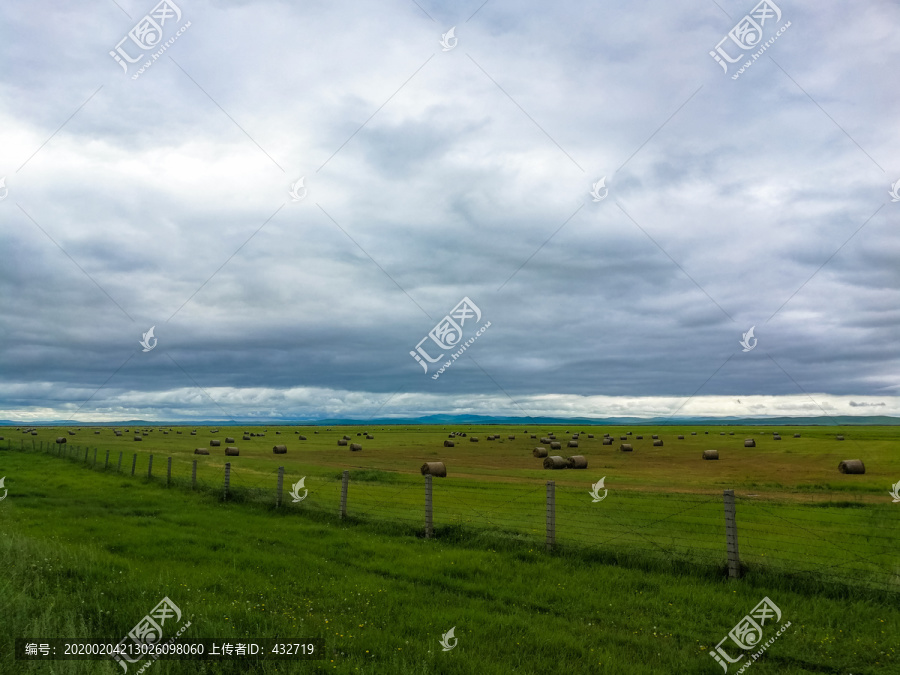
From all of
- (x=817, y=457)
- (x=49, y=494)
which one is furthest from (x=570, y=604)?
(x=817, y=457)

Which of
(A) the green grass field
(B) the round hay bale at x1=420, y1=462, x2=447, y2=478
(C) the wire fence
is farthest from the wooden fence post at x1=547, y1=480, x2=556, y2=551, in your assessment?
(B) the round hay bale at x1=420, y1=462, x2=447, y2=478

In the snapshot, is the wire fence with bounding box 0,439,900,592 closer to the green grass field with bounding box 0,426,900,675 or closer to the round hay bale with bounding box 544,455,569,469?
the green grass field with bounding box 0,426,900,675

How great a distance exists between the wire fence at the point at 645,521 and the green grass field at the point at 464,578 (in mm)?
118

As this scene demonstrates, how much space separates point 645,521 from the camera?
784 inches

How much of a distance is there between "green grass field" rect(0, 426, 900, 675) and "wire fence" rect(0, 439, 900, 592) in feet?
0.39

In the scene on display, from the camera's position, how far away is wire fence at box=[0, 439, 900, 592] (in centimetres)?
1361

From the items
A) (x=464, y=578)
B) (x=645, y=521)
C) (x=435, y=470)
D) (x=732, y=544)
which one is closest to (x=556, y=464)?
(x=435, y=470)

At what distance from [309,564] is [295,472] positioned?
28418 millimetres

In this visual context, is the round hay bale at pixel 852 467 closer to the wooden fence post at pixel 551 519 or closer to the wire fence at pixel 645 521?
the wire fence at pixel 645 521

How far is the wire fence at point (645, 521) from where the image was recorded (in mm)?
13609

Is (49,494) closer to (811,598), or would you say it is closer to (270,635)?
(270,635)

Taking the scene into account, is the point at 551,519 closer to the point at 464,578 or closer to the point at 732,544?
the point at 464,578

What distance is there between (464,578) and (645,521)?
931cm

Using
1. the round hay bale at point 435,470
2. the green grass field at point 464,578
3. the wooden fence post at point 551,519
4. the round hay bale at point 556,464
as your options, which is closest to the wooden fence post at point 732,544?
the green grass field at point 464,578
